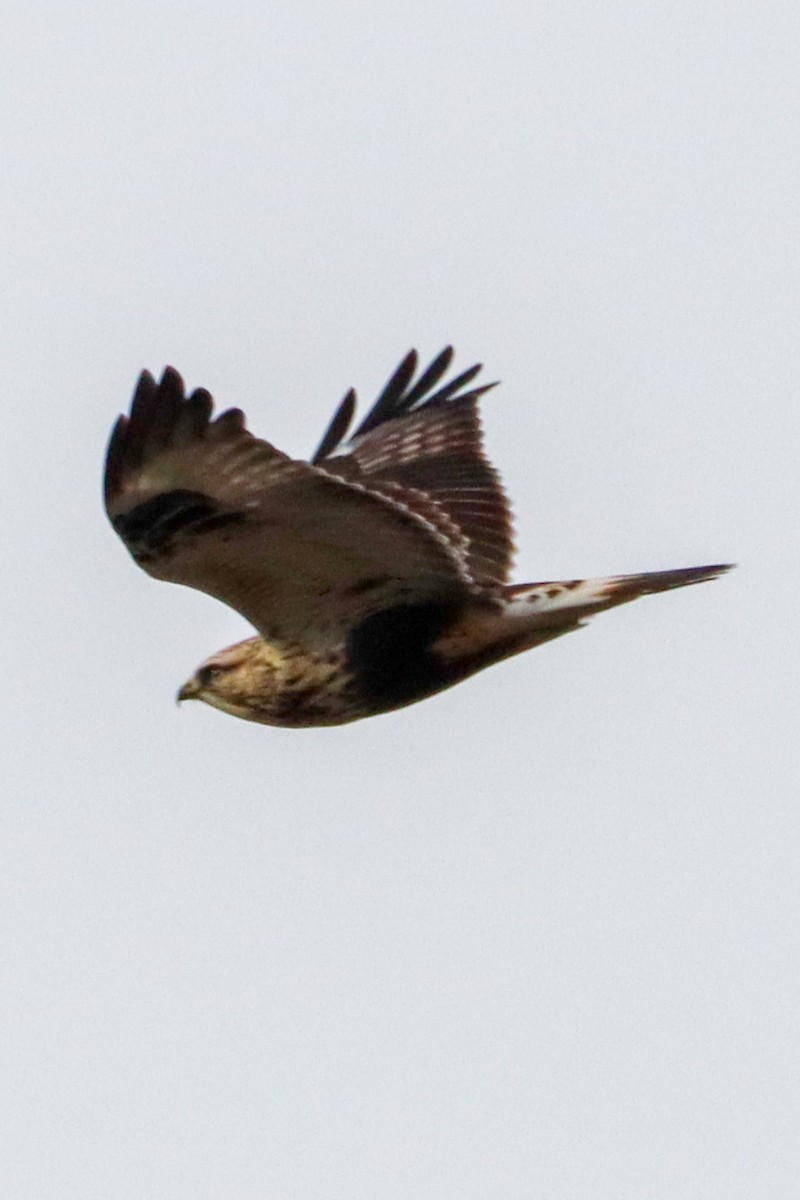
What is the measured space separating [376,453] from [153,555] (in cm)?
256

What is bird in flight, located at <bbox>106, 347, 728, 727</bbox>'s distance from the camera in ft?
29.6

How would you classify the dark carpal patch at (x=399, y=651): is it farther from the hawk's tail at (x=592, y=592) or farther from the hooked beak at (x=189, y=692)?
the hooked beak at (x=189, y=692)

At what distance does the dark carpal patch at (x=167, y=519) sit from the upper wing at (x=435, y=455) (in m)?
1.49

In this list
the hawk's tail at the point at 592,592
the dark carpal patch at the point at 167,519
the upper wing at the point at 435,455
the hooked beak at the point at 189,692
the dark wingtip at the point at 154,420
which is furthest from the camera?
the upper wing at the point at 435,455

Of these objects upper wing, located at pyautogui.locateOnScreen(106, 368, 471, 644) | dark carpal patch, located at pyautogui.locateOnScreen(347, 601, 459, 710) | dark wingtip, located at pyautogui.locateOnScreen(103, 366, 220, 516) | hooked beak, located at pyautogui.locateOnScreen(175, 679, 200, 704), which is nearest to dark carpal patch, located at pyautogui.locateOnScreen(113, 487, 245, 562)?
upper wing, located at pyautogui.locateOnScreen(106, 368, 471, 644)

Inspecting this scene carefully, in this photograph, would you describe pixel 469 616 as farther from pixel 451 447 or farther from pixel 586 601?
pixel 451 447

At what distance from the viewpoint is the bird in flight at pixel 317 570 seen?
29.6ft

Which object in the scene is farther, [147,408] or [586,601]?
[586,601]

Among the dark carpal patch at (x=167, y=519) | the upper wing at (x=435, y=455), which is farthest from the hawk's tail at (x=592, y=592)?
the dark carpal patch at (x=167, y=519)

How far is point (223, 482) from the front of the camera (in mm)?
9117

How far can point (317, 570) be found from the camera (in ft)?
32.1

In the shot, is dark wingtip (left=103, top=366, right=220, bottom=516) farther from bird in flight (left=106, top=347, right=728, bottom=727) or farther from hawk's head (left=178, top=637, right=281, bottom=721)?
hawk's head (left=178, top=637, right=281, bottom=721)

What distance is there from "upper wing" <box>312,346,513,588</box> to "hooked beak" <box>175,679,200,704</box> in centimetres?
108

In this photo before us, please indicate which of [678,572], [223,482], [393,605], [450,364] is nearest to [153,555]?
[223,482]
